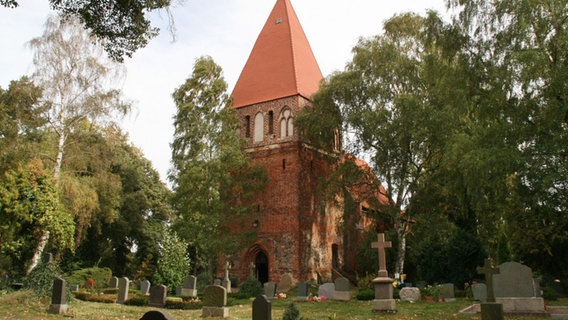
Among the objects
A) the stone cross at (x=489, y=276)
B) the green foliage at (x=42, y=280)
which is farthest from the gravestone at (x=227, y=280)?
the stone cross at (x=489, y=276)

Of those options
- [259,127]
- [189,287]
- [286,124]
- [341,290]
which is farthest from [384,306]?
[259,127]

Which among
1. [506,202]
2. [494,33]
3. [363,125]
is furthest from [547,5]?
[363,125]

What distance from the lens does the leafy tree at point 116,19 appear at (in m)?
7.38

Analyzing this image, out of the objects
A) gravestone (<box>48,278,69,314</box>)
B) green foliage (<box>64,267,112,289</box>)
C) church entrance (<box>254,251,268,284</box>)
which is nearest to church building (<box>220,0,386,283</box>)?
church entrance (<box>254,251,268,284</box>)

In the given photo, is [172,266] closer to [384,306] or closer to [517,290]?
[384,306]

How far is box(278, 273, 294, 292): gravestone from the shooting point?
2208cm

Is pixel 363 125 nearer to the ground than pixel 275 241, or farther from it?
farther from it

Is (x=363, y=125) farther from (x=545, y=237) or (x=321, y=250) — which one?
(x=545, y=237)

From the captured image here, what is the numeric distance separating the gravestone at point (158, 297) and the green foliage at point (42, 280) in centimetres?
288

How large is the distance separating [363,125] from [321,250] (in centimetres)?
665

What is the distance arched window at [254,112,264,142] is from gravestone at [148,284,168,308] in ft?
39.4

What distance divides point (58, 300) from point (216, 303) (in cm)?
355

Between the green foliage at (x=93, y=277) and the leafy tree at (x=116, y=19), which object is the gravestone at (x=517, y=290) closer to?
the leafy tree at (x=116, y=19)

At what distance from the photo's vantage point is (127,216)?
31.0 meters
